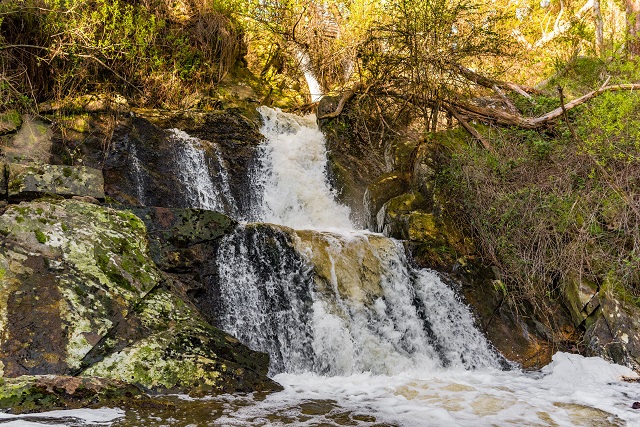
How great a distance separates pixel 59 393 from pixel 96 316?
3.22ft

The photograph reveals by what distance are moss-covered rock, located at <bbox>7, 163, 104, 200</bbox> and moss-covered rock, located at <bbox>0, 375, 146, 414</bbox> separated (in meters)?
2.97

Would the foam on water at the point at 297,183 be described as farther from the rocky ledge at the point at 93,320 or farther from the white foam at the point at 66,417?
the white foam at the point at 66,417

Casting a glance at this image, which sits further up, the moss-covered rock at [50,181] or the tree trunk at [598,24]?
the tree trunk at [598,24]

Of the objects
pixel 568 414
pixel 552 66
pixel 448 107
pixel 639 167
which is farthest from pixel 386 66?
pixel 568 414

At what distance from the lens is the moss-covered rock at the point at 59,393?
11.4ft

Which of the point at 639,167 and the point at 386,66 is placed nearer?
the point at 639,167

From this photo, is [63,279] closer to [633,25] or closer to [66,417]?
[66,417]

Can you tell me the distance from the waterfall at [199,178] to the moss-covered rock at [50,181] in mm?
2654

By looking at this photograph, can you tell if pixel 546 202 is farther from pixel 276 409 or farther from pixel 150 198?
pixel 150 198

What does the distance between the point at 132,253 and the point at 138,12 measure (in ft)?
24.4

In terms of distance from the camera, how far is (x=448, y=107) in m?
9.92

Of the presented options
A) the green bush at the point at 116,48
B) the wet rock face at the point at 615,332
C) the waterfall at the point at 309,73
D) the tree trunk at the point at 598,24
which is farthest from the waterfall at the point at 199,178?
the tree trunk at the point at 598,24

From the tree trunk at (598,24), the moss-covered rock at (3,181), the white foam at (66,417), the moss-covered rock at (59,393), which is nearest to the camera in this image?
the white foam at (66,417)

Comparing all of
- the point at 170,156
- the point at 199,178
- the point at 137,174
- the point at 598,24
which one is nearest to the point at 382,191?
the point at 199,178
